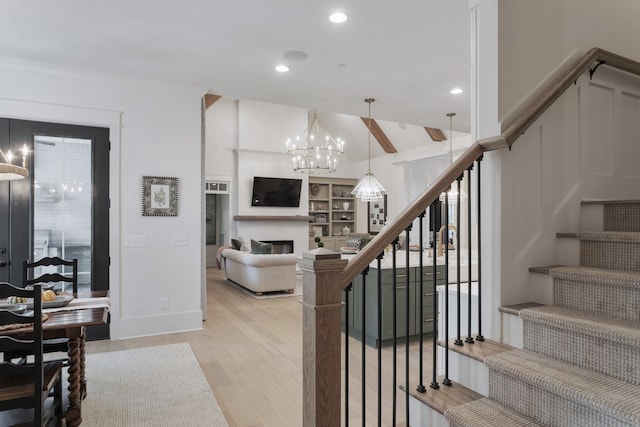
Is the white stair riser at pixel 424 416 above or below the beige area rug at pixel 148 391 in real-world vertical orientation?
above

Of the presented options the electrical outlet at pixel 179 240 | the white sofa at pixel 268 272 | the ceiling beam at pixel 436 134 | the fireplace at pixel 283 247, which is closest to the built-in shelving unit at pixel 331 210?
the fireplace at pixel 283 247

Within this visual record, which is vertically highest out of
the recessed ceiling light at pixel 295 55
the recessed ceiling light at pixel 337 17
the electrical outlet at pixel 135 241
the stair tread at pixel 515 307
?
the recessed ceiling light at pixel 295 55

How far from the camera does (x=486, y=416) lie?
150 centimetres

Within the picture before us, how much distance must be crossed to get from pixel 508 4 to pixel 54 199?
4446 mm

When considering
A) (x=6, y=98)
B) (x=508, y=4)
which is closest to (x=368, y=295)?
(x=508, y=4)

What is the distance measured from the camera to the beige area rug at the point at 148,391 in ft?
8.52

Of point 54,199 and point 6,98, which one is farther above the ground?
point 6,98

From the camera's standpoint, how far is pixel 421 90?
484cm

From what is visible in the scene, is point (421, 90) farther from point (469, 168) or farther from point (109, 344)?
point (109, 344)

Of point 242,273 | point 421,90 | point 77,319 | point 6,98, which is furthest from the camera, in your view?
point 242,273

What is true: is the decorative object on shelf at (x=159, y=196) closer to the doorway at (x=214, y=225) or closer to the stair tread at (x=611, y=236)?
the stair tread at (x=611, y=236)

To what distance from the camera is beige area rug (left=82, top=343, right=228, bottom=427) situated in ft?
8.52

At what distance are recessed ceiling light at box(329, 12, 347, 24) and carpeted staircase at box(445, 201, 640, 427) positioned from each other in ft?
7.39

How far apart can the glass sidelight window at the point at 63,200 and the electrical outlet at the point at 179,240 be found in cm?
86
